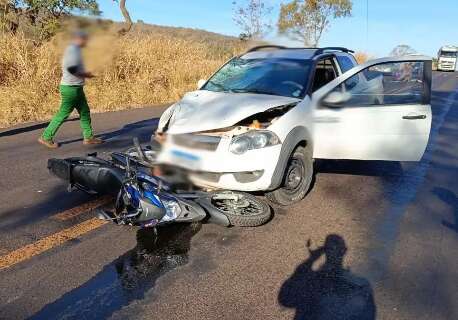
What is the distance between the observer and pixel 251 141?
4371 millimetres

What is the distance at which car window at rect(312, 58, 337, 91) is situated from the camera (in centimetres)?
570

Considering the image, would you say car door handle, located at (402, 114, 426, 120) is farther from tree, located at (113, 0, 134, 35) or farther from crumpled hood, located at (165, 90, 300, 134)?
tree, located at (113, 0, 134, 35)

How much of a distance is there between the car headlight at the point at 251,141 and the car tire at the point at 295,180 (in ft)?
1.66

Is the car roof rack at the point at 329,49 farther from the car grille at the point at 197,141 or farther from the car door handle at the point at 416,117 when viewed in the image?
the car grille at the point at 197,141

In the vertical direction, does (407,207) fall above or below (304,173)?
below

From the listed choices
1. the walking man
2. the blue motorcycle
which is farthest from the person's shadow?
the walking man

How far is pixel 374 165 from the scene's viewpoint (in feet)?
22.9

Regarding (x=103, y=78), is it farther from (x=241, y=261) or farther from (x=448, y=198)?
(x=448, y=198)

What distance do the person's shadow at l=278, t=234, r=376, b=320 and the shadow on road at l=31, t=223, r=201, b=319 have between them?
36.0 inches

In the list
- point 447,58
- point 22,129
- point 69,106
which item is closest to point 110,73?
point 69,106

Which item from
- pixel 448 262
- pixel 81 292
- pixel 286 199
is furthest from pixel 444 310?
pixel 81 292

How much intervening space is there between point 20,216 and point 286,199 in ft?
8.85

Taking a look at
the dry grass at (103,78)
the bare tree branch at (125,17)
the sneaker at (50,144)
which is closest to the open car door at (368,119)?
the bare tree branch at (125,17)

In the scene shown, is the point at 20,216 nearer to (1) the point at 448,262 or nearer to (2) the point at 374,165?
(1) the point at 448,262
